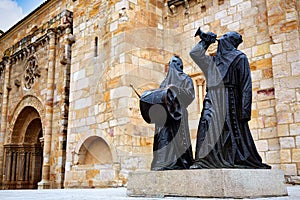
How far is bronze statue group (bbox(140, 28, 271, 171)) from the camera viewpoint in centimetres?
398

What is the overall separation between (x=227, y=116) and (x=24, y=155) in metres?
10.8

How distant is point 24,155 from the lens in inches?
513

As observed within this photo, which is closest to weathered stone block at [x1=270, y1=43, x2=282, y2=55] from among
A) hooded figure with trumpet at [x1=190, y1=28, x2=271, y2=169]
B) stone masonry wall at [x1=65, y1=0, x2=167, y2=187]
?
stone masonry wall at [x1=65, y1=0, x2=167, y2=187]

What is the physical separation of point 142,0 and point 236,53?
5.62 meters

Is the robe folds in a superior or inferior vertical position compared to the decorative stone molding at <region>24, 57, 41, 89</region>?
inferior

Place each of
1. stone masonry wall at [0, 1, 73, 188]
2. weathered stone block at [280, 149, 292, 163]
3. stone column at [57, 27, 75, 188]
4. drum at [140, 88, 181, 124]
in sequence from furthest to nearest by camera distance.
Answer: stone masonry wall at [0, 1, 73, 188]
stone column at [57, 27, 75, 188]
weathered stone block at [280, 149, 292, 163]
drum at [140, 88, 181, 124]

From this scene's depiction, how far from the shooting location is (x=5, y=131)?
13.5 meters

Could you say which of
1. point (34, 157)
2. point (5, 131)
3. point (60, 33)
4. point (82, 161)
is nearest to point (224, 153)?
point (82, 161)

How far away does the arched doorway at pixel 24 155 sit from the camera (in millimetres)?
12875

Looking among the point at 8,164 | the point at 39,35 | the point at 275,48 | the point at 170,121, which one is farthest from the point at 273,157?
the point at 8,164

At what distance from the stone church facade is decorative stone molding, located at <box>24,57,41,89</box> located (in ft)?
0.27

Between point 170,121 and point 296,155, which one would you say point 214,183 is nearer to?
point 170,121

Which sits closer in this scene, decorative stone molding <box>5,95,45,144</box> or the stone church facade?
the stone church facade

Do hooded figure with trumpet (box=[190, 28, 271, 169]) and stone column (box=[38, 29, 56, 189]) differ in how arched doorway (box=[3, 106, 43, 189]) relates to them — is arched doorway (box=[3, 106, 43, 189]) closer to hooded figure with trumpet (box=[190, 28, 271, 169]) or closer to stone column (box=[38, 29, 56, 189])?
stone column (box=[38, 29, 56, 189])
